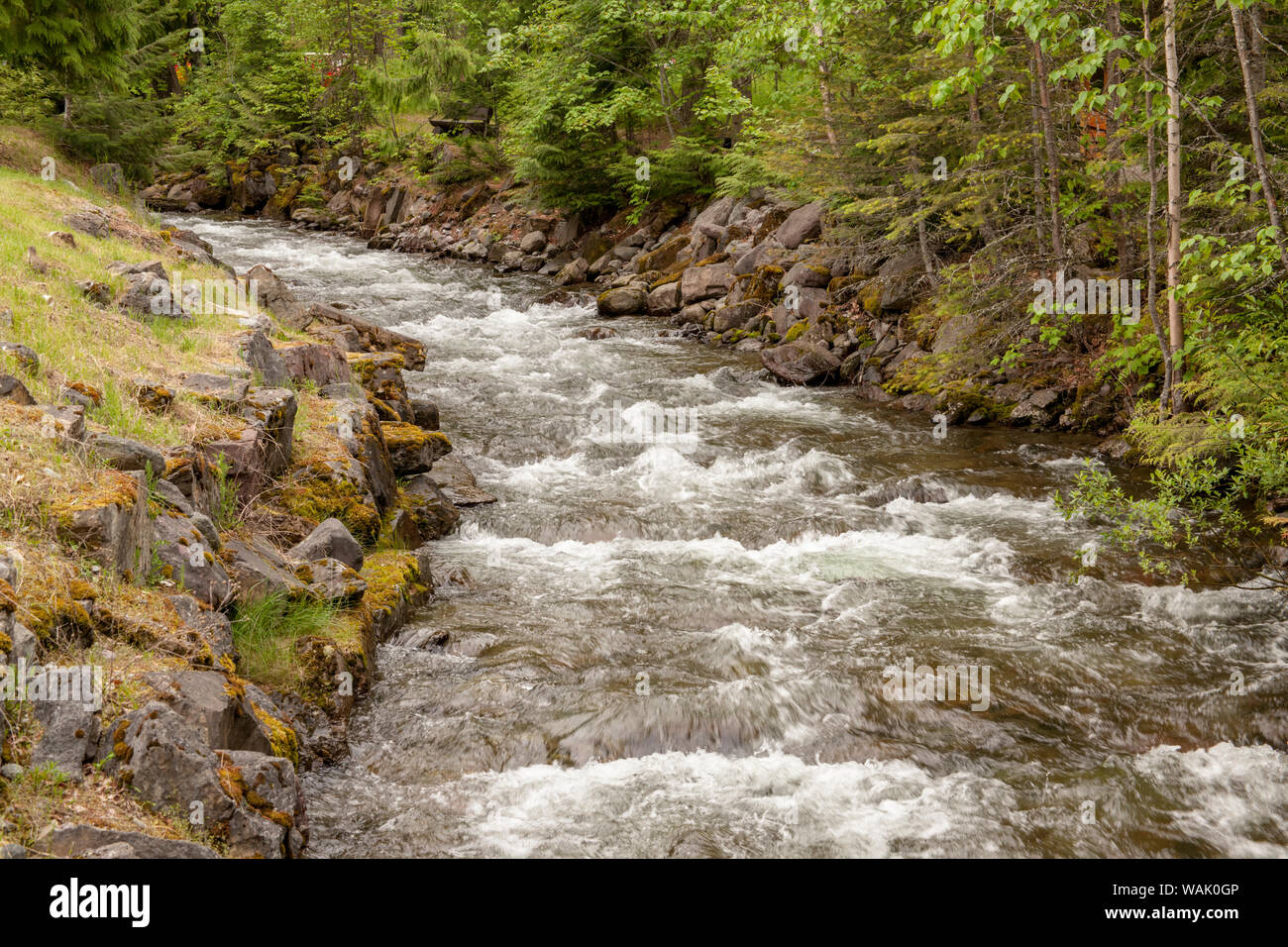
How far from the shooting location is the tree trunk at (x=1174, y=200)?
31.6 feet

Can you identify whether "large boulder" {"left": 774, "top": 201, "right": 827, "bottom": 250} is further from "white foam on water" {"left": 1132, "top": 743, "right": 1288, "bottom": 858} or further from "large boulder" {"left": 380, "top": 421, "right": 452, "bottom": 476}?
"white foam on water" {"left": 1132, "top": 743, "right": 1288, "bottom": 858}

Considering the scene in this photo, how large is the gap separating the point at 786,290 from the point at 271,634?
15.4 m

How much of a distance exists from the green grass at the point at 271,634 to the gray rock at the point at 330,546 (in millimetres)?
855

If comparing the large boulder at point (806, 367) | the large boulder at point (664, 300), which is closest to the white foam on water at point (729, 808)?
the large boulder at point (806, 367)

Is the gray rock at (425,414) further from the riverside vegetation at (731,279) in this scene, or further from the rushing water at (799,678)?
the rushing water at (799,678)

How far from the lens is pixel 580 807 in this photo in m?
5.87

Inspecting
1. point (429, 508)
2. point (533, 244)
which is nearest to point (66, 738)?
point (429, 508)

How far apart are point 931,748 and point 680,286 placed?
17278 mm

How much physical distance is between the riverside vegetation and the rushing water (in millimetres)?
734

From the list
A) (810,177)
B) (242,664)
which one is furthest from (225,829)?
(810,177)

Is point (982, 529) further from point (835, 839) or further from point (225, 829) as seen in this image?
point (225, 829)

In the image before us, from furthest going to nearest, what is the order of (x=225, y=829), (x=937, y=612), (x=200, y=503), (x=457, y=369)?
(x=457, y=369)
(x=937, y=612)
(x=200, y=503)
(x=225, y=829)

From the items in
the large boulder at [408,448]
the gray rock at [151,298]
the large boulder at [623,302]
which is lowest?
the large boulder at [408,448]

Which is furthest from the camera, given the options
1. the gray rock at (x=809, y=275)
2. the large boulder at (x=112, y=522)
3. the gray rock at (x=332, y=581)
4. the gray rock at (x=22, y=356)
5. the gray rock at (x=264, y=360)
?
the gray rock at (x=809, y=275)
